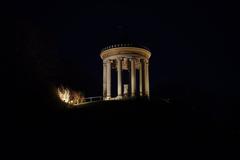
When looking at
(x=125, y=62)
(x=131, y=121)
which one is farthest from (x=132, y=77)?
(x=131, y=121)

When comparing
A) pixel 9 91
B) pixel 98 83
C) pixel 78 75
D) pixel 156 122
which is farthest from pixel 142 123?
pixel 98 83

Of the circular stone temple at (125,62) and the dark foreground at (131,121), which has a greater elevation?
the circular stone temple at (125,62)

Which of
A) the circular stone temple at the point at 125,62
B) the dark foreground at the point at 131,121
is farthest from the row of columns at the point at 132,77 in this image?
the dark foreground at the point at 131,121

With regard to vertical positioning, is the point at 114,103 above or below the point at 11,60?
below

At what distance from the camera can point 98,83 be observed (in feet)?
260

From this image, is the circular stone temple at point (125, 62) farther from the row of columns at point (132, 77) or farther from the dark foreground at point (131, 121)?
the dark foreground at point (131, 121)

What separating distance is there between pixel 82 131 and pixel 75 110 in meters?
7.70

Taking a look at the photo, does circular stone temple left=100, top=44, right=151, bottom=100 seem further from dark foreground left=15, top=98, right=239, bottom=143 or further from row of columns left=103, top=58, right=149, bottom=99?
dark foreground left=15, top=98, right=239, bottom=143

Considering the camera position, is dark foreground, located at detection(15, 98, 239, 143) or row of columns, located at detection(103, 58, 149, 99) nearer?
dark foreground, located at detection(15, 98, 239, 143)

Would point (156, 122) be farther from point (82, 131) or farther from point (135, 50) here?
point (135, 50)

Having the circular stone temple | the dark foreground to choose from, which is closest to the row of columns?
the circular stone temple

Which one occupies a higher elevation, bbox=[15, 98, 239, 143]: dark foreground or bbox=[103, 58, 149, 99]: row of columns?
bbox=[103, 58, 149, 99]: row of columns

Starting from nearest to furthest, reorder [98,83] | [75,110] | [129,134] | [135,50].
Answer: [129,134] → [75,110] → [135,50] → [98,83]

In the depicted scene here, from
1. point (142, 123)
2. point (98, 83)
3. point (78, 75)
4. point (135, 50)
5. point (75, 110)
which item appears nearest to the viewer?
point (142, 123)
